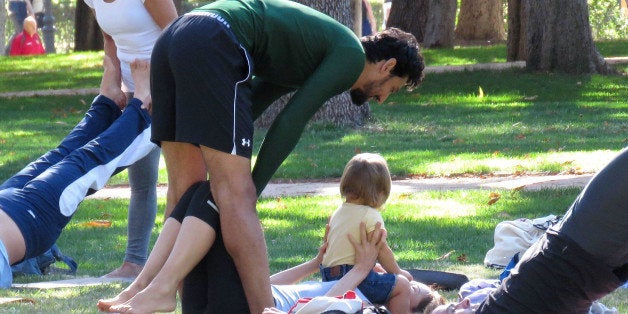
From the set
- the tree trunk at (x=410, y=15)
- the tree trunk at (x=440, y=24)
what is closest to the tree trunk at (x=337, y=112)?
the tree trunk at (x=440, y=24)

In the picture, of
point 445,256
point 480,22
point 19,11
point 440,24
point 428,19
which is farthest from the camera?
point 19,11

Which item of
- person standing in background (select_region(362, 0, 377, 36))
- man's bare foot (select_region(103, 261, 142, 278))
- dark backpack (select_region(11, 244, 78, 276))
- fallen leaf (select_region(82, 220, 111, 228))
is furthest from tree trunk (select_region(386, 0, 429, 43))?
man's bare foot (select_region(103, 261, 142, 278))

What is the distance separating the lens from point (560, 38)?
1598 cm

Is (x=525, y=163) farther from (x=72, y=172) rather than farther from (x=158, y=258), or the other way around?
(x=158, y=258)

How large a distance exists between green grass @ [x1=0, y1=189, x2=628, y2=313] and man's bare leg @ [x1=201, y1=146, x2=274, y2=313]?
1228mm

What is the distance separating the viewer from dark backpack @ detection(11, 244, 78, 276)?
6.18 m

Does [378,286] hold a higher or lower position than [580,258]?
lower

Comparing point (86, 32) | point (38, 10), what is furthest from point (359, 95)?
point (38, 10)

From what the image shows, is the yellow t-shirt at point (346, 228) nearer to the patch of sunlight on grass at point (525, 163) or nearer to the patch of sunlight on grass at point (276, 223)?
the patch of sunlight on grass at point (276, 223)

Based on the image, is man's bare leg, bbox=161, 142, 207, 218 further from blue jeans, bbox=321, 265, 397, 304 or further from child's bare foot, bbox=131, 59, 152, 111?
child's bare foot, bbox=131, 59, 152, 111

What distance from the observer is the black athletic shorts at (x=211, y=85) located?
4180 mm

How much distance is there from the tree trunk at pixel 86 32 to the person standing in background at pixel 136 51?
18.0 m

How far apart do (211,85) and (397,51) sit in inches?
31.4

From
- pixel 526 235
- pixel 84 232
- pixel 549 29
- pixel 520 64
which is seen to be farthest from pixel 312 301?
pixel 520 64
